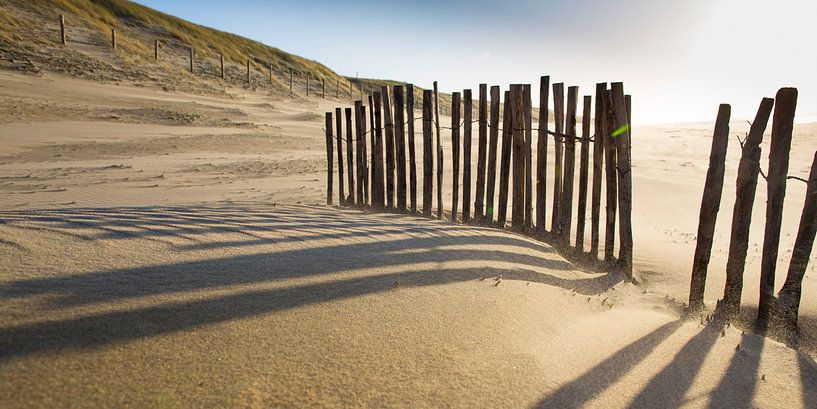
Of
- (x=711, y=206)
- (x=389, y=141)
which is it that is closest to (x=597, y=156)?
(x=711, y=206)

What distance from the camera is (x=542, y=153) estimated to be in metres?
4.40

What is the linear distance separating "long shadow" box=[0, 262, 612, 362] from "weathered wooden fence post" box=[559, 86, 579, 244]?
6.66 feet

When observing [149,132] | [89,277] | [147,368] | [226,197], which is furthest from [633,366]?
[149,132]

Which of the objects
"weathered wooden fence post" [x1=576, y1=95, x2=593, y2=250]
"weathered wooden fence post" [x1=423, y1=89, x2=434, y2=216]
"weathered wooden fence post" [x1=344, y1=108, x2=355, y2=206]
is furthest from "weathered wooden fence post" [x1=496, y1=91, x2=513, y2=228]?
"weathered wooden fence post" [x1=344, y1=108, x2=355, y2=206]

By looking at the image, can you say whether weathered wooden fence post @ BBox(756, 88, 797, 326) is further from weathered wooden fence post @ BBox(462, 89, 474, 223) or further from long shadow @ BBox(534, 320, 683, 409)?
weathered wooden fence post @ BBox(462, 89, 474, 223)

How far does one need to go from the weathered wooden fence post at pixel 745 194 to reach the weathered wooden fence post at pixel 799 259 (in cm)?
22

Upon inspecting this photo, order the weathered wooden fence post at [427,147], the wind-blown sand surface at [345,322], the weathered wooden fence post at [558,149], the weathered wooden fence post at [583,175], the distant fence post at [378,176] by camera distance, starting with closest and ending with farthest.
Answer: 1. the wind-blown sand surface at [345,322]
2. the weathered wooden fence post at [583,175]
3. the weathered wooden fence post at [558,149]
4. the weathered wooden fence post at [427,147]
5. the distant fence post at [378,176]

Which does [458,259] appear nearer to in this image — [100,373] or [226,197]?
[100,373]

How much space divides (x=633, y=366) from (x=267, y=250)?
6.63 feet

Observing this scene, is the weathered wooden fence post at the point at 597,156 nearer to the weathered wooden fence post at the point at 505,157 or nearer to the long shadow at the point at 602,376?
the weathered wooden fence post at the point at 505,157

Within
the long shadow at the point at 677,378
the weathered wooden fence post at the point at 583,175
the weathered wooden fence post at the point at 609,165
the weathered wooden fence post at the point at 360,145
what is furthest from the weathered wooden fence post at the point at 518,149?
the long shadow at the point at 677,378

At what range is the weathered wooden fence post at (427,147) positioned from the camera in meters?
5.10

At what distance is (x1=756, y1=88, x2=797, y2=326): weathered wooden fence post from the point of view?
2.57 metres

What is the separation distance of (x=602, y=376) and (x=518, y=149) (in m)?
2.91
